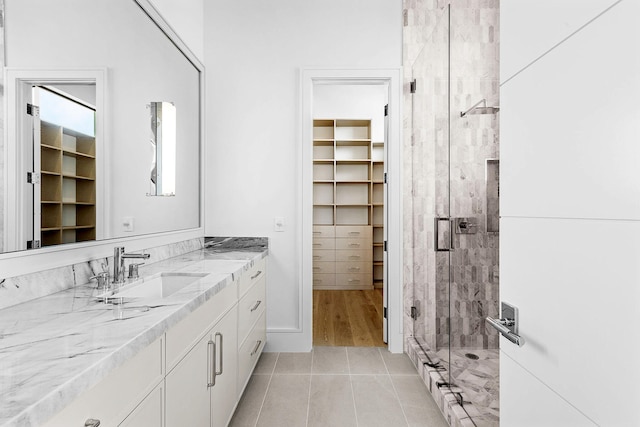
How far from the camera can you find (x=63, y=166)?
1388 mm

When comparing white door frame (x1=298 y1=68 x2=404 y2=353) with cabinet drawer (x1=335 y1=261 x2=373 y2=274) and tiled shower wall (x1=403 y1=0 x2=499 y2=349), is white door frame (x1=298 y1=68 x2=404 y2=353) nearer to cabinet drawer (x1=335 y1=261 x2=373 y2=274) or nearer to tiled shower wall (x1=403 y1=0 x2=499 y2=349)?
tiled shower wall (x1=403 y1=0 x2=499 y2=349)

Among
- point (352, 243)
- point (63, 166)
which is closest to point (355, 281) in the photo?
point (352, 243)

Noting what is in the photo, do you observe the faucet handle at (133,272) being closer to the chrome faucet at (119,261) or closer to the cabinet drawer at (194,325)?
the chrome faucet at (119,261)

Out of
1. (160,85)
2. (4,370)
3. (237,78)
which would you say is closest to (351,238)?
(237,78)

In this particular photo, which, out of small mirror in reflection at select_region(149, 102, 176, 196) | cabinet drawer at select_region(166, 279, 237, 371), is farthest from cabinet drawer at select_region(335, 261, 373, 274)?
cabinet drawer at select_region(166, 279, 237, 371)

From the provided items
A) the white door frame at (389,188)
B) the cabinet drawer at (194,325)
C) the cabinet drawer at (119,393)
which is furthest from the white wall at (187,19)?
the cabinet drawer at (119,393)

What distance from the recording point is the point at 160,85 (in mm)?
2221

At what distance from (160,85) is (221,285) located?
4.61 ft

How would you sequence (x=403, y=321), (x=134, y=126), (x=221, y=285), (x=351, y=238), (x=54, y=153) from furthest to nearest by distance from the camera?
(x=351, y=238) < (x=403, y=321) < (x=134, y=126) < (x=221, y=285) < (x=54, y=153)

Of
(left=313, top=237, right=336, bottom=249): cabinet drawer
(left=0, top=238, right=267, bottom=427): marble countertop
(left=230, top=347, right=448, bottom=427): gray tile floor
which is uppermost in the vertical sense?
(left=0, top=238, right=267, bottom=427): marble countertop

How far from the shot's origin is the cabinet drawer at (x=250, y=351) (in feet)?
Answer: 6.55

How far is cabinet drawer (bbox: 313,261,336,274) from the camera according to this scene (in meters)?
5.07

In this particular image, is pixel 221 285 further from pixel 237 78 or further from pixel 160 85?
pixel 237 78

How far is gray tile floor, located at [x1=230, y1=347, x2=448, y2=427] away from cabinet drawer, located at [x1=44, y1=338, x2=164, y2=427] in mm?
1121
